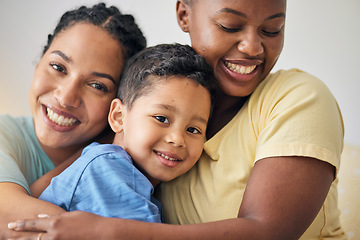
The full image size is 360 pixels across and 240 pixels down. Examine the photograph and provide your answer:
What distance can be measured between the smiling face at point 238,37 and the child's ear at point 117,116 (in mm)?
318

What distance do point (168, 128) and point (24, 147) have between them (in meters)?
0.72

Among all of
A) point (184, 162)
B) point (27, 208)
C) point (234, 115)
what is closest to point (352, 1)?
point (234, 115)

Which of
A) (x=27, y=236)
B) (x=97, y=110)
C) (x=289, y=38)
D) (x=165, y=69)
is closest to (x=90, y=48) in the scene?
(x=97, y=110)

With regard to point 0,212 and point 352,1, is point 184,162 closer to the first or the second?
point 0,212

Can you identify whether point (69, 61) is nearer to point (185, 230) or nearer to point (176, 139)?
point (176, 139)

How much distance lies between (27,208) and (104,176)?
0.23 metres

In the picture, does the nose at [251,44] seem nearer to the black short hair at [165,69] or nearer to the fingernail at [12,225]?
the black short hair at [165,69]

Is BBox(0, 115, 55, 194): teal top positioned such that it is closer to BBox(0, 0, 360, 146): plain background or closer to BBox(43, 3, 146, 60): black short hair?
BBox(43, 3, 146, 60): black short hair

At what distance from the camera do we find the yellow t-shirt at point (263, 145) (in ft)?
3.38

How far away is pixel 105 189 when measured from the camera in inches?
41.6

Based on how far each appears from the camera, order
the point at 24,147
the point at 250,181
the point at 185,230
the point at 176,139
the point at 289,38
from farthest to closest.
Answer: the point at 289,38
the point at 24,147
the point at 176,139
the point at 250,181
the point at 185,230

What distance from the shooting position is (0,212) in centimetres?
109

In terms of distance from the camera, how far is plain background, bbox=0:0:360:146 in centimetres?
228

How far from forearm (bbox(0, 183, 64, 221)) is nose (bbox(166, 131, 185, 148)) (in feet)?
1.17
